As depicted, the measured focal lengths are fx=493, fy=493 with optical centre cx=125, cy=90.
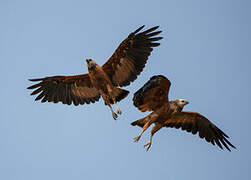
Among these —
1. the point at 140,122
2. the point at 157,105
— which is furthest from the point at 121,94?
the point at 157,105

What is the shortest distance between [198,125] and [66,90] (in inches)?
197

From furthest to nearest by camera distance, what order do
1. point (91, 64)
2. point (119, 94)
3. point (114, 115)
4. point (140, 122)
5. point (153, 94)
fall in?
1. point (119, 94)
2. point (114, 115)
3. point (91, 64)
4. point (140, 122)
5. point (153, 94)

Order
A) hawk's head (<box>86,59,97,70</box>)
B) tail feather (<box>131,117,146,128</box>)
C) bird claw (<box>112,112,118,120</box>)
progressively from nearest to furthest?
tail feather (<box>131,117,146,128</box>) < hawk's head (<box>86,59,97,70</box>) < bird claw (<box>112,112,118,120</box>)

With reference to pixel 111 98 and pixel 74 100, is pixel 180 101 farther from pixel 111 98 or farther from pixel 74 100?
pixel 74 100

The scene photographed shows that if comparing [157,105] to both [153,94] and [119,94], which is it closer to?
[153,94]

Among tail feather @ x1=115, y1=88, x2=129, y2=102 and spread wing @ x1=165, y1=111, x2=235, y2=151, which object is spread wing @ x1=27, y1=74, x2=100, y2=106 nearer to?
tail feather @ x1=115, y1=88, x2=129, y2=102

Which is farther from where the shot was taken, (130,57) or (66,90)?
(66,90)

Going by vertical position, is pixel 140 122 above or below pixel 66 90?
below

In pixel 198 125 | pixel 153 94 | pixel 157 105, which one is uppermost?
pixel 153 94

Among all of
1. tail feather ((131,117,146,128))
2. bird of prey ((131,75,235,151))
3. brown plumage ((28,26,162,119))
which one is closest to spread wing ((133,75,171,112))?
bird of prey ((131,75,235,151))

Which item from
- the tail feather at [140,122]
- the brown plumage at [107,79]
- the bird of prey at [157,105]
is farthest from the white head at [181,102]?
the brown plumage at [107,79]

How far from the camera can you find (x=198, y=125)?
703 inches

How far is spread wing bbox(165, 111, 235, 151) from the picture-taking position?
1755cm

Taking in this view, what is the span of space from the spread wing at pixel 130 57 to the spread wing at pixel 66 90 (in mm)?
1114
